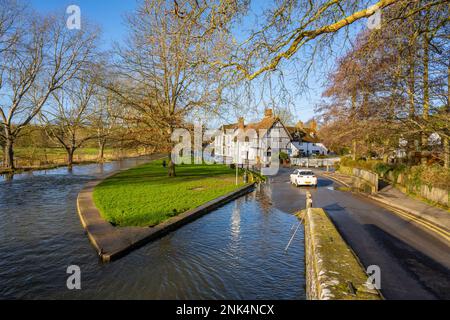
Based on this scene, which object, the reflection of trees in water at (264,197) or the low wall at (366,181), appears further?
the low wall at (366,181)

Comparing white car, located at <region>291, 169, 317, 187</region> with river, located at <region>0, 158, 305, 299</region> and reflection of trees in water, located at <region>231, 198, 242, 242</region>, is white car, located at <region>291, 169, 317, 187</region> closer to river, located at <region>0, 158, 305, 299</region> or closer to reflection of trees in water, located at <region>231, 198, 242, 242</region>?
reflection of trees in water, located at <region>231, 198, 242, 242</region>

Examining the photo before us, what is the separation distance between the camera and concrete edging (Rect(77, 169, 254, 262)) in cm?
829

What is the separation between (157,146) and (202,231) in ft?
40.0

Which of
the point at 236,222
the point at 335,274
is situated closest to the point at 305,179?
the point at 236,222

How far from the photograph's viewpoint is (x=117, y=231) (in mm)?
9750

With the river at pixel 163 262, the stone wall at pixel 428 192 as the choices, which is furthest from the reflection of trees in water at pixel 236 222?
the stone wall at pixel 428 192

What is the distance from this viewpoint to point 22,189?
18.9 metres

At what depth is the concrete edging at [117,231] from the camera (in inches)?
326

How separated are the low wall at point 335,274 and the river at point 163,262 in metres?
0.86

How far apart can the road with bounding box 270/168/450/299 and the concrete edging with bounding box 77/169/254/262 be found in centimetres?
628

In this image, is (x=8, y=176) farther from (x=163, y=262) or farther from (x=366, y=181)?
(x=366, y=181)

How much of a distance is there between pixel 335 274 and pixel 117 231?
23.6 ft

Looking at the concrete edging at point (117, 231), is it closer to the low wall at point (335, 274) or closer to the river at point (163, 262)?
the river at point (163, 262)

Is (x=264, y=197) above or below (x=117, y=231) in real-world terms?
below
